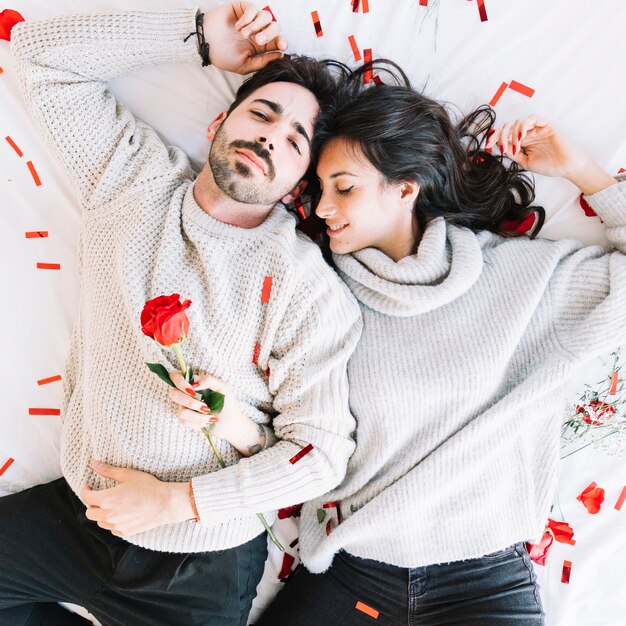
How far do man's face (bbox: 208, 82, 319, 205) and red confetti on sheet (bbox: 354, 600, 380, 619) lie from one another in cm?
99

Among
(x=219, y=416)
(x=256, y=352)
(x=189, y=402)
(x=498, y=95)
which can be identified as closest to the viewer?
(x=189, y=402)

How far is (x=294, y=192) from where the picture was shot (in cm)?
150

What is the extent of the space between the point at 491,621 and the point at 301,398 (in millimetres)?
674

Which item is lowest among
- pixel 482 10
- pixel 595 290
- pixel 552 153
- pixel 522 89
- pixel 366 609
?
pixel 366 609

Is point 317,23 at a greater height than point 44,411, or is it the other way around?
point 317,23

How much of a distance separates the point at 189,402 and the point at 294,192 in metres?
0.65

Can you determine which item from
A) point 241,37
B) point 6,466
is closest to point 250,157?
point 241,37

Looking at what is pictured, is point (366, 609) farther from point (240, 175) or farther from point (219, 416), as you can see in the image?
point (240, 175)

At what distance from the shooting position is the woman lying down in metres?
1.38

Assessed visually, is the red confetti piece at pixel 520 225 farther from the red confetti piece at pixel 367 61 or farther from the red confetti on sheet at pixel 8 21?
the red confetti on sheet at pixel 8 21

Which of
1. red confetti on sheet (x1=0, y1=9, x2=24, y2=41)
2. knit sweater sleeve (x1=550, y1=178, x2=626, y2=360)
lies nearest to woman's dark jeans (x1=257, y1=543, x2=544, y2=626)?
knit sweater sleeve (x1=550, y1=178, x2=626, y2=360)

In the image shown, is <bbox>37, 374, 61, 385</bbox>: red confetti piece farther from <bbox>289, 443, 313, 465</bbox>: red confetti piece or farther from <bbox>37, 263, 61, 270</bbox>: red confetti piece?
<bbox>289, 443, 313, 465</bbox>: red confetti piece

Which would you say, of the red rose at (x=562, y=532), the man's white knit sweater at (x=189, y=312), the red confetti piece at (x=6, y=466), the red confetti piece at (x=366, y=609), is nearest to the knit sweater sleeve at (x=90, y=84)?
the man's white knit sweater at (x=189, y=312)

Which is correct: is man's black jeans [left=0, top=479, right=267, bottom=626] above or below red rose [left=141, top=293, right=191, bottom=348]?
below
